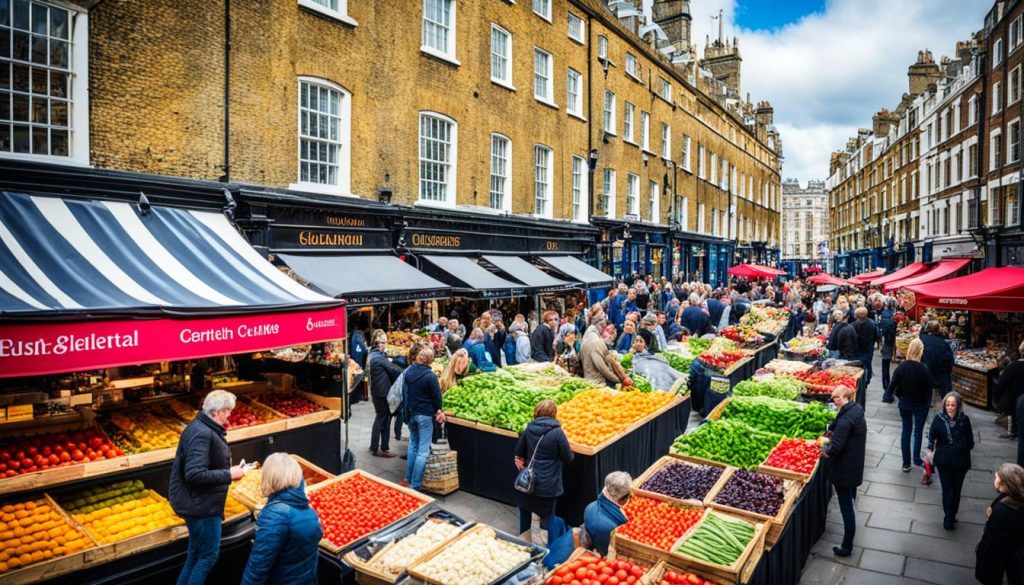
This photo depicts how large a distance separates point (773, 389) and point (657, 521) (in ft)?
17.9

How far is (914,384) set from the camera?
8.55m

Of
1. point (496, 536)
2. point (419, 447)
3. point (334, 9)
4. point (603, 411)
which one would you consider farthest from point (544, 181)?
point (496, 536)

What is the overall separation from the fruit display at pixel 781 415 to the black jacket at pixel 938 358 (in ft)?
11.7

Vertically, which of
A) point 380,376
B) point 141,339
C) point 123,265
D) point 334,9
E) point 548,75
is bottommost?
point 380,376

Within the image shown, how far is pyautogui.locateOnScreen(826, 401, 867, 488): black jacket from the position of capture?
6.30m

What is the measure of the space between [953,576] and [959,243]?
2794 cm

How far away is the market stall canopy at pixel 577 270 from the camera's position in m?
19.0

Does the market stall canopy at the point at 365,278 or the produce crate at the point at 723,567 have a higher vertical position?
the market stall canopy at the point at 365,278

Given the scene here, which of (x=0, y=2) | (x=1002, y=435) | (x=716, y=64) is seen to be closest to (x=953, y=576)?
(x=1002, y=435)

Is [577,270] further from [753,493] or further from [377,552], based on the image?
[377,552]

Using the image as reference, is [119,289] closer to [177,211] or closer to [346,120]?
[177,211]

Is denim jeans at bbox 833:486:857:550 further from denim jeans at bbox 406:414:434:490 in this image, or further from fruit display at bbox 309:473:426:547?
denim jeans at bbox 406:414:434:490

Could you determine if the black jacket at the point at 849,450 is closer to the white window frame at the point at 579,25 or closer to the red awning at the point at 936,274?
the red awning at the point at 936,274

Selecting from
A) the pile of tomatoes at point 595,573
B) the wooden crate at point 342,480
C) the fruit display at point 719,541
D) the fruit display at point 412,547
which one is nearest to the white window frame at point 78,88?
the wooden crate at point 342,480
